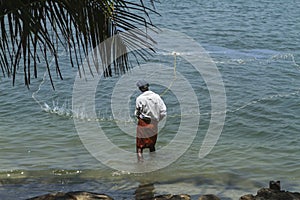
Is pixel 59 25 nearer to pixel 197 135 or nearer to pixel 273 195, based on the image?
pixel 273 195

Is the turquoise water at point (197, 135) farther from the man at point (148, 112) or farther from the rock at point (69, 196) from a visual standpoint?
the rock at point (69, 196)

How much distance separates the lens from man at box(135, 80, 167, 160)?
8.91 meters

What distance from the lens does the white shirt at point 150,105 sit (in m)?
8.90

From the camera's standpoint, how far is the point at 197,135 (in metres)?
12.0

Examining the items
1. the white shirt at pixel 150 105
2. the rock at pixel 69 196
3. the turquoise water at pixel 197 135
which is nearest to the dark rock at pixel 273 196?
the rock at pixel 69 196

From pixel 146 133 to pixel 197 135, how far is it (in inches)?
113

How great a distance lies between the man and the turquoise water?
23.8 inches

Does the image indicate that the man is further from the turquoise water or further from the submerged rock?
the submerged rock

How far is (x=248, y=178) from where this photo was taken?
30.5 feet

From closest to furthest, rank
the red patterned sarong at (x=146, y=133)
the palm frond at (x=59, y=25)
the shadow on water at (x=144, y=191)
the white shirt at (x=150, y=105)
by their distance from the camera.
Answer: the palm frond at (x=59, y=25)
the shadow on water at (x=144, y=191)
the white shirt at (x=150, y=105)
the red patterned sarong at (x=146, y=133)

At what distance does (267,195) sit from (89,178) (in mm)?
→ 3501

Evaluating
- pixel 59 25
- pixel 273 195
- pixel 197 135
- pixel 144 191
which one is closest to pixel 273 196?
pixel 273 195

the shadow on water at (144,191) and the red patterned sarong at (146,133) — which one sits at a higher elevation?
the red patterned sarong at (146,133)

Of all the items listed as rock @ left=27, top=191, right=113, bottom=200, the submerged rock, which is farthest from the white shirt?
the submerged rock
